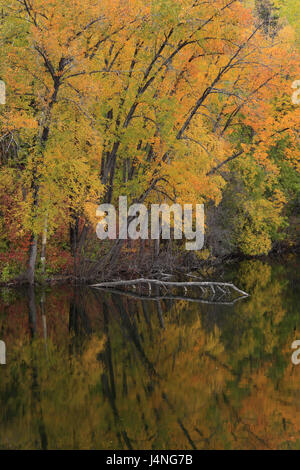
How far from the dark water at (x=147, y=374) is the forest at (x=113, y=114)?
3.62 m

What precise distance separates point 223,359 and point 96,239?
40.6ft

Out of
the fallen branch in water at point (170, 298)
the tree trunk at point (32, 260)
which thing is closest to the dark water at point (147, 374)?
the fallen branch in water at point (170, 298)

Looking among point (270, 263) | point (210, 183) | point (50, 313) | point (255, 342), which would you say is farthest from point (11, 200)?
point (270, 263)

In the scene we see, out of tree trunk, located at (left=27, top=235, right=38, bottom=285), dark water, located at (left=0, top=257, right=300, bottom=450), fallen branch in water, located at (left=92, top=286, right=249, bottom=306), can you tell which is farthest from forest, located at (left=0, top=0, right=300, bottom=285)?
dark water, located at (left=0, top=257, right=300, bottom=450)

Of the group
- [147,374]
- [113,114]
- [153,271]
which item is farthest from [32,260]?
[147,374]

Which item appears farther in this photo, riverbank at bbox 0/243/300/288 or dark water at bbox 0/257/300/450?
riverbank at bbox 0/243/300/288

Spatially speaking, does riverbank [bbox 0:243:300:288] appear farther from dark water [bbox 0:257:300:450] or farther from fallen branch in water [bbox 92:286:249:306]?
dark water [bbox 0:257:300:450]

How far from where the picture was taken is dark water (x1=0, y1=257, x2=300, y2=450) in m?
9.28

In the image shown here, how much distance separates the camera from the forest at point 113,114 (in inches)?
805

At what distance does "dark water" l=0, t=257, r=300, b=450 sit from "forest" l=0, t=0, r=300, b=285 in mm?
3618

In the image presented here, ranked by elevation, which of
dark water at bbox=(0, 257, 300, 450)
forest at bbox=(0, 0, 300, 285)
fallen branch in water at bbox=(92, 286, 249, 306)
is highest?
forest at bbox=(0, 0, 300, 285)

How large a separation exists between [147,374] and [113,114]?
554 inches

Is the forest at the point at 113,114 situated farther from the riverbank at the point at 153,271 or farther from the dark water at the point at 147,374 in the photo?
the dark water at the point at 147,374

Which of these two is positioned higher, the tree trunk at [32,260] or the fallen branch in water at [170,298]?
the tree trunk at [32,260]
